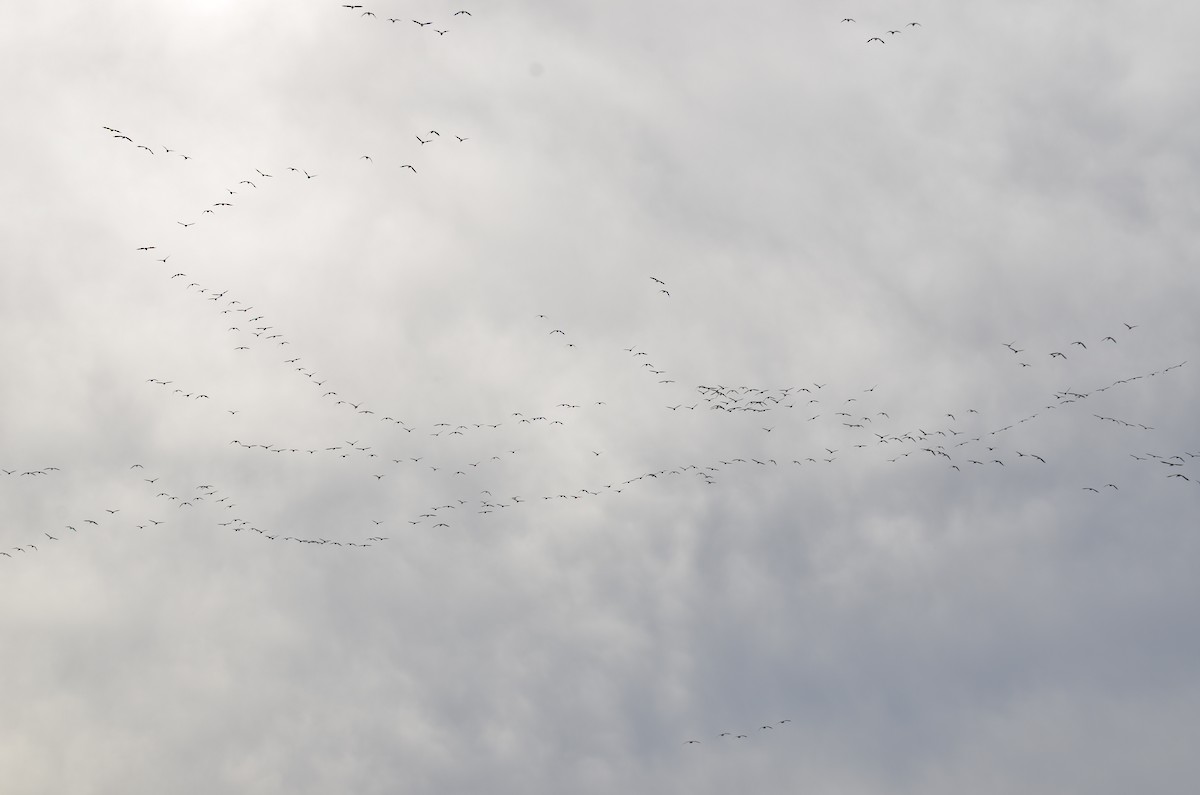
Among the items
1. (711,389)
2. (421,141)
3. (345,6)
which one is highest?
(345,6)

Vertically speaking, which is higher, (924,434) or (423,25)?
(423,25)

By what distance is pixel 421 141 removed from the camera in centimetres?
11762

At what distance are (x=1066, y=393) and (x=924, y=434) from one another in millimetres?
18856

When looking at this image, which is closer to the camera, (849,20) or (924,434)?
(849,20)

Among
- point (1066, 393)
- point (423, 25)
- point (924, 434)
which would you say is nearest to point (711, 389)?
point (924, 434)

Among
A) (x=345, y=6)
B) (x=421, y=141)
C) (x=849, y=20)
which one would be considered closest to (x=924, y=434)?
(x=849, y=20)

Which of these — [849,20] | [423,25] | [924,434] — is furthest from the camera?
[924,434]

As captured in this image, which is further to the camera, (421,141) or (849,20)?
(849,20)

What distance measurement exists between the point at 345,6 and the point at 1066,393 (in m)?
96.2

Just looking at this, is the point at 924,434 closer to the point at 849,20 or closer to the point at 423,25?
the point at 849,20

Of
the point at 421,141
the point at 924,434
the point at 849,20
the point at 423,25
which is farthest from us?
the point at 924,434

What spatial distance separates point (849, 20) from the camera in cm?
12669

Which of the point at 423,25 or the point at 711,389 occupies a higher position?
the point at 423,25

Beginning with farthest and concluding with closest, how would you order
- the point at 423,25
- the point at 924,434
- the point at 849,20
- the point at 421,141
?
the point at 924,434 → the point at 849,20 → the point at 421,141 → the point at 423,25
